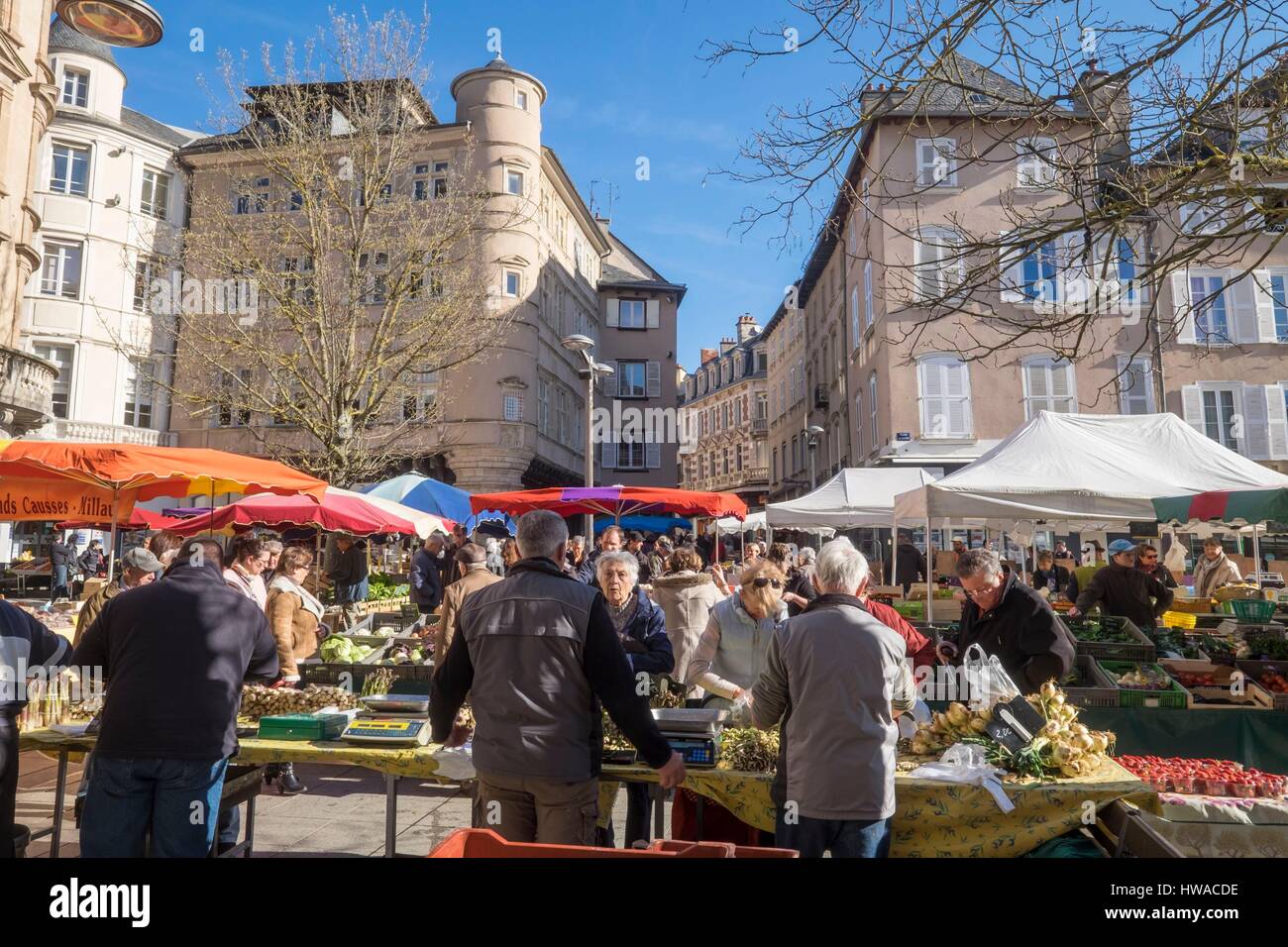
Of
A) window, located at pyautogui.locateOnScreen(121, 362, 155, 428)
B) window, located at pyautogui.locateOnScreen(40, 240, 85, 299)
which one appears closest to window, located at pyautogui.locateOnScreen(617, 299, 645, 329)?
window, located at pyautogui.locateOnScreen(121, 362, 155, 428)

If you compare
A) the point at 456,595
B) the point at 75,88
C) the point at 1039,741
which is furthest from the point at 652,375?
the point at 1039,741

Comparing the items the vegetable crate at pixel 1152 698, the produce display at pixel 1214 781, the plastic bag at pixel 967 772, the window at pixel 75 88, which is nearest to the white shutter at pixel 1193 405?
the vegetable crate at pixel 1152 698

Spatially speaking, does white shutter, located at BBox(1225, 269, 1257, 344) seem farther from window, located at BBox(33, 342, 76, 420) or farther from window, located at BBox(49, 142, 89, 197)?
window, located at BBox(49, 142, 89, 197)

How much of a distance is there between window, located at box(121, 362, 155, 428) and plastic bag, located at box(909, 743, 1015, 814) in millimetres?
31271

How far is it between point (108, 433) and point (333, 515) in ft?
72.0

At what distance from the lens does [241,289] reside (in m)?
20.7

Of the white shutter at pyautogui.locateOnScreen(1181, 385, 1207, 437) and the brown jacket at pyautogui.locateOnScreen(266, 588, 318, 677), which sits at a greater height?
the white shutter at pyautogui.locateOnScreen(1181, 385, 1207, 437)

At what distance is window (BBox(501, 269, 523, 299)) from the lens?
3052 cm

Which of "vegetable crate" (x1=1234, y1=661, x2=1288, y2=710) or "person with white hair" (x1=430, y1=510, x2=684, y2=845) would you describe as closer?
"person with white hair" (x1=430, y1=510, x2=684, y2=845)

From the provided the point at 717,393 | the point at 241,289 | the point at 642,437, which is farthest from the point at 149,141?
the point at 717,393

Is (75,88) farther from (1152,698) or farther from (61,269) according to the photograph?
(1152,698)

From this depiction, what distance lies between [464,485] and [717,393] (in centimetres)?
3945

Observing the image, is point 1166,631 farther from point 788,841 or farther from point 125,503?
point 125,503

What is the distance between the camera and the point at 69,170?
93.0 feet
